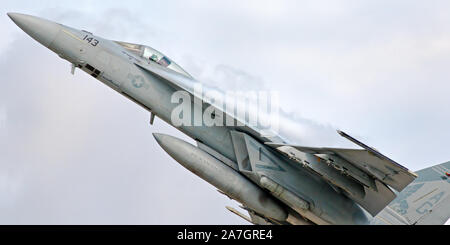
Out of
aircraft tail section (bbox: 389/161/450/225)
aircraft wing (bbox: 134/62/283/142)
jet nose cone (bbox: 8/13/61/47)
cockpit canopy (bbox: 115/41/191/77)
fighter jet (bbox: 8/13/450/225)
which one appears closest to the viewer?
jet nose cone (bbox: 8/13/61/47)

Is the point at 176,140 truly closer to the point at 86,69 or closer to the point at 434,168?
the point at 86,69

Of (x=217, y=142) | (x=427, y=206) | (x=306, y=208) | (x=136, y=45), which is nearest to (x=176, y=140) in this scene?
(x=217, y=142)

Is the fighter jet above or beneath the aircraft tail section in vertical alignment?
above

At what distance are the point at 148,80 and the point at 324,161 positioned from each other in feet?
13.8

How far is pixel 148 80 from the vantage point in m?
13.2

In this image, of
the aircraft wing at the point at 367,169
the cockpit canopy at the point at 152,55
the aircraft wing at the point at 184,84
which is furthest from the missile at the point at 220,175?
the cockpit canopy at the point at 152,55

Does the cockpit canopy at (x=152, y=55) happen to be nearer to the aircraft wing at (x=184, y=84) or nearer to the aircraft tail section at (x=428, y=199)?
the aircraft wing at (x=184, y=84)

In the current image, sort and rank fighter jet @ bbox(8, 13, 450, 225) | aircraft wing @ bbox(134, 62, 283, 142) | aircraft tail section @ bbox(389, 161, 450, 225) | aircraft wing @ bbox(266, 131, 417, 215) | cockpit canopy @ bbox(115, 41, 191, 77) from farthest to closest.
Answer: aircraft tail section @ bbox(389, 161, 450, 225) → cockpit canopy @ bbox(115, 41, 191, 77) → aircraft wing @ bbox(134, 62, 283, 142) → fighter jet @ bbox(8, 13, 450, 225) → aircraft wing @ bbox(266, 131, 417, 215)

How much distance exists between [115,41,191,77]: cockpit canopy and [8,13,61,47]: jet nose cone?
1538 millimetres

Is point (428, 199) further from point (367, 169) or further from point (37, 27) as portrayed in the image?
point (37, 27)

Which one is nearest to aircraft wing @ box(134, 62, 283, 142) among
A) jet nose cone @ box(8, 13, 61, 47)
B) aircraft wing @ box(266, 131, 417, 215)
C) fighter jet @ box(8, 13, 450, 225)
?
fighter jet @ box(8, 13, 450, 225)

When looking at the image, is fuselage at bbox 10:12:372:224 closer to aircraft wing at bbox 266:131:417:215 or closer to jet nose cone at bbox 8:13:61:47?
jet nose cone at bbox 8:13:61:47

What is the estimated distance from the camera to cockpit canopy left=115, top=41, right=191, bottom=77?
530 inches

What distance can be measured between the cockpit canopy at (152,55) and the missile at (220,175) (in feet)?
5.79
